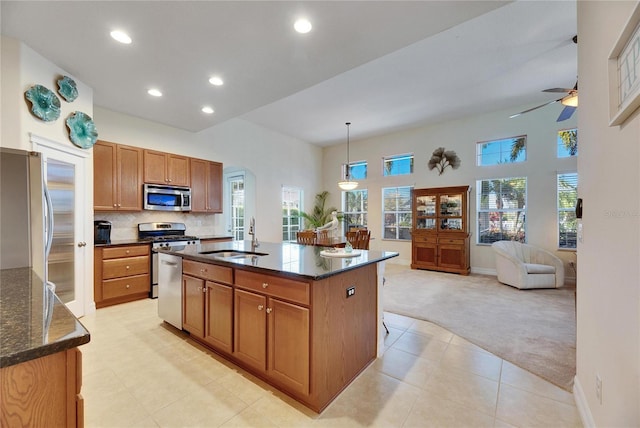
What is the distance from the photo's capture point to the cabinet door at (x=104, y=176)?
384cm

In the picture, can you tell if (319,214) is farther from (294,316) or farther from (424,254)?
(294,316)

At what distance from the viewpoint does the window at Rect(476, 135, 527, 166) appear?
18.5 feet

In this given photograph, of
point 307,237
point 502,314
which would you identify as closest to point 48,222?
point 307,237

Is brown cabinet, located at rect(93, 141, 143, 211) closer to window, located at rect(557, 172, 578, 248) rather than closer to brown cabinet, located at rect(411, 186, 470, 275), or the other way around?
brown cabinet, located at rect(411, 186, 470, 275)

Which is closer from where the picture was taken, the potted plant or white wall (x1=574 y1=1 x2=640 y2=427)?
white wall (x1=574 y1=1 x2=640 y2=427)

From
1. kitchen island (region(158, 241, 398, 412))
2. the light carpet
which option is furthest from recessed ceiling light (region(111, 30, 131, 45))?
the light carpet

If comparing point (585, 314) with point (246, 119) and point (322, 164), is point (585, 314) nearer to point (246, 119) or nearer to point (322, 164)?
point (246, 119)

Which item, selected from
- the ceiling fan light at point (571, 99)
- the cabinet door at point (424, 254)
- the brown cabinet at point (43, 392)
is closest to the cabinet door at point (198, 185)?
the brown cabinet at point (43, 392)

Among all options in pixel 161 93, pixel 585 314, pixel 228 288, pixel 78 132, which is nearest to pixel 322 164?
pixel 161 93

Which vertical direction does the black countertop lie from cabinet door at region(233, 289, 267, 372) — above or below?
above

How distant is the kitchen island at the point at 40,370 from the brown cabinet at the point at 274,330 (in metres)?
1.14

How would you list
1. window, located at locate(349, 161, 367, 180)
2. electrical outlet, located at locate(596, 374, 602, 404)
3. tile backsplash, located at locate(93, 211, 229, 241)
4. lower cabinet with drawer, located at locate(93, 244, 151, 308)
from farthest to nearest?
window, located at locate(349, 161, 367, 180) → tile backsplash, located at locate(93, 211, 229, 241) → lower cabinet with drawer, located at locate(93, 244, 151, 308) → electrical outlet, located at locate(596, 374, 602, 404)

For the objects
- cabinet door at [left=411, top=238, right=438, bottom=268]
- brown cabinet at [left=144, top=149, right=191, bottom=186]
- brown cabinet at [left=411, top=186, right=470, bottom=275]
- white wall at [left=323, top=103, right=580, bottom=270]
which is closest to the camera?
brown cabinet at [left=144, top=149, right=191, bottom=186]

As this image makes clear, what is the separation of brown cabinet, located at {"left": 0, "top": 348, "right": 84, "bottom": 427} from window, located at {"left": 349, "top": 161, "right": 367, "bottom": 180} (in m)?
7.53
